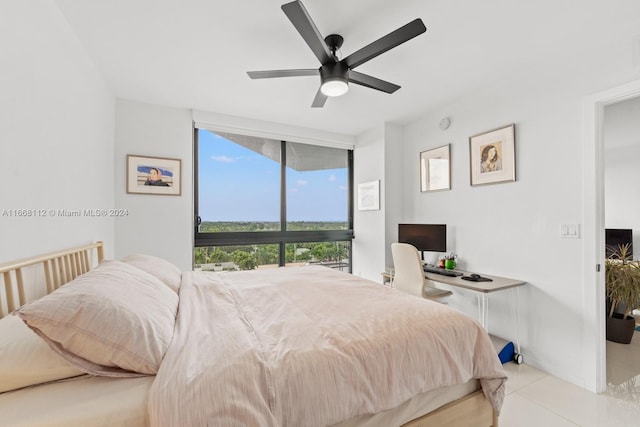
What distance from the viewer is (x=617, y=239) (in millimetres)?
3252

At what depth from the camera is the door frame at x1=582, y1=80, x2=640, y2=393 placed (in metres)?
2.04

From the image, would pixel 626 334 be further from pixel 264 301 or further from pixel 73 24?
pixel 73 24

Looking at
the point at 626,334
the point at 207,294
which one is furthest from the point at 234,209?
the point at 626,334

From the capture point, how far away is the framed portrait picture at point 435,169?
3242 millimetres

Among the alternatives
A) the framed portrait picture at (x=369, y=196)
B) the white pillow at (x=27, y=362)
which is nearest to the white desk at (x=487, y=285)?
the framed portrait picture at (x=369, y=196)

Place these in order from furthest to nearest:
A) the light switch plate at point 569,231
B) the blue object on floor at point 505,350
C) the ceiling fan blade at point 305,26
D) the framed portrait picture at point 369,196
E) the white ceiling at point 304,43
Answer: the framed portrait picture at point 369,196 < the blue object on floor at point 505,350 < the light switch plate at point 569,231 < the white ceiling at point 304,43 < the ceiling fan blade at point 305,26

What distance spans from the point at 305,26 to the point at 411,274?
2308 mm

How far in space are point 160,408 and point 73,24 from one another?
2380mm

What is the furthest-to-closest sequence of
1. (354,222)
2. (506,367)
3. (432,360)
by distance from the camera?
(354,222)
(506,367)
(432,360)

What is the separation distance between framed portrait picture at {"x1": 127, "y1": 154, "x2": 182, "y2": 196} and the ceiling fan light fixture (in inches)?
80.4

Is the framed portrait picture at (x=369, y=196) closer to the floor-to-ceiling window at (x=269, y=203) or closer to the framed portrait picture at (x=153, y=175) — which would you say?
the floor-to-ceiling window at (x=269, y=203)

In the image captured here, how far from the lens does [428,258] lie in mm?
3494

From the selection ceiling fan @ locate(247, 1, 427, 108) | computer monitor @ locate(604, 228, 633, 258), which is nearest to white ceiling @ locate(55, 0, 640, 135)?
ceiling fan @ locate(247, 1, 427, 108)

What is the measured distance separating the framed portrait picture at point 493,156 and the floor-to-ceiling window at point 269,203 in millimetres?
1894
